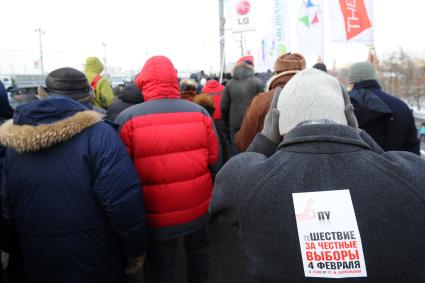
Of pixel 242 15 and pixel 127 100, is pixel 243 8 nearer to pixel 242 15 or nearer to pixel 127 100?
pixel 242 15

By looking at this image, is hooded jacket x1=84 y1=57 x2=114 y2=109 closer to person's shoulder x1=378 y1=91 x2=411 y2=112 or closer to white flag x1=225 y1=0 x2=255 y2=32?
person's shoulder x1=378 y1=91 x2=411 y2=112

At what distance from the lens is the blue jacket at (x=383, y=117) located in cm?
256

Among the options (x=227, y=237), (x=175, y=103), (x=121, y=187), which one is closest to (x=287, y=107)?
(x=121, y=187)

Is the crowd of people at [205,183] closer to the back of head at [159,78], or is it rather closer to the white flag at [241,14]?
the back of head at [159,78]

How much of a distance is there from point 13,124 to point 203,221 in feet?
4.56

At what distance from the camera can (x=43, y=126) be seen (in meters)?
1.74

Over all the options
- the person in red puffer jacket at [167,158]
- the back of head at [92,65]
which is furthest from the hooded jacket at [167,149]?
the back of head at [92,65]

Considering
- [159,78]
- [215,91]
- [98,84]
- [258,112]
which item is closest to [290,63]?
[258,112]

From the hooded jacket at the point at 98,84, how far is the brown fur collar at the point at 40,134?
2.44m

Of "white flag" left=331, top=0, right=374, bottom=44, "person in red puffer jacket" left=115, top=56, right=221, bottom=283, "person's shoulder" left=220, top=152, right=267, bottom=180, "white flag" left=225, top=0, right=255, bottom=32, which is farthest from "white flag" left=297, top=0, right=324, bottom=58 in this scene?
"person's shoulder" left=220, top=152, right=267, bottom=180

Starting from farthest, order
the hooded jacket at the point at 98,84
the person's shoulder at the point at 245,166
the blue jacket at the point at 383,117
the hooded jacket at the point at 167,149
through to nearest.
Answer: the hooded jacket at the point at 98,84
the blue jacket at the point at 383,117
the hooded jacket at the point at 167,149
the person's shoulder at the point at 245,166

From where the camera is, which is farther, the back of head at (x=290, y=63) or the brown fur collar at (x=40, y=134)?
the back of head at (x=290, y=63)

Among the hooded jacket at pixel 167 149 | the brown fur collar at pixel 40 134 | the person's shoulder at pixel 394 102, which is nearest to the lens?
the brown fur collar at pixel 40 134

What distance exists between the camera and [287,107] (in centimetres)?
120
